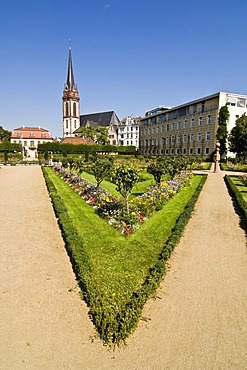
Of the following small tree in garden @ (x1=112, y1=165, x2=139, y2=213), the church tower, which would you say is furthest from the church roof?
small tree in garden @ (x1=112, y1=165, x2=139, y2=213)

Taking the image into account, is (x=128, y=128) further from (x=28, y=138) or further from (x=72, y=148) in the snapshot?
(x=72, y=148)

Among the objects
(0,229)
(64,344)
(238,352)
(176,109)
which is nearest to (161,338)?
(238,352)

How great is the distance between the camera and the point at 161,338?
140 inches

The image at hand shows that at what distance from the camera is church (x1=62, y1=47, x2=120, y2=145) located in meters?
91.8

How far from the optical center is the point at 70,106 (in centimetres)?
9594

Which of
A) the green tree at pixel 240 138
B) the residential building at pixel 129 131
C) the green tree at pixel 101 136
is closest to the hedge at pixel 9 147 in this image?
the green tree at pixel 101 136

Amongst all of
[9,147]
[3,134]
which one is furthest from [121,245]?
[3,134]

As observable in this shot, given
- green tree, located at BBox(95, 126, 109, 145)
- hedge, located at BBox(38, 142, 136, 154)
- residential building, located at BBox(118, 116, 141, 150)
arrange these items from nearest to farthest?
hedge, located at BBox(38, 142, 136, 154)
green tree, located at BBox(95, 126, 109, 145)
residential building, located at BBox(118, 116, 141, 150)

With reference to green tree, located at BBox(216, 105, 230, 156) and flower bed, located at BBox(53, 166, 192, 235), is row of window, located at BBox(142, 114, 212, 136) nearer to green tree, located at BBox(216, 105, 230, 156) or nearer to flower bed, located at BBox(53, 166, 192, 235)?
green tree, located at BBox(216, 105, 230, 156)

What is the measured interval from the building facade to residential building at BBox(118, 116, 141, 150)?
22.6m

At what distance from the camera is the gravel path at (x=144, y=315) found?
3.21 metres

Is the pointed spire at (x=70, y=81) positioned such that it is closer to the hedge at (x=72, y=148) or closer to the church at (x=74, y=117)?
the church at (x=74, y=117)

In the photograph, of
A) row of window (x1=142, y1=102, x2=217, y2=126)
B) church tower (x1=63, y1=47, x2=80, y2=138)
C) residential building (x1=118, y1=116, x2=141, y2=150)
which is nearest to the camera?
row of window (x1=142, y1=102, x2=217, y2=126)

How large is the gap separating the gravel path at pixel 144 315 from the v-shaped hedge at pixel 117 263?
21cm
